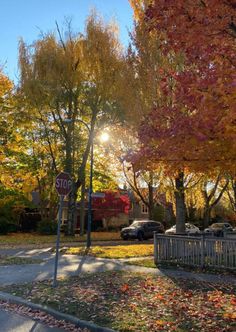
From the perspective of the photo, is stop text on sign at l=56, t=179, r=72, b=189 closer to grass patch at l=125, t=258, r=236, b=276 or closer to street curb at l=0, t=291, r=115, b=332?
street curb at l=0, t=291, r=115, b=332

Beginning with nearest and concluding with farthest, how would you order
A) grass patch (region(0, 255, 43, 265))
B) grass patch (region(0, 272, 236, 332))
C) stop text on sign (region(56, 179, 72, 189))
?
grass patch (region(0, 272, 236, 332)) → stop text on sign (region(56, 179, 72, 189)) → grass patch (region(0, 255, 43, 265))

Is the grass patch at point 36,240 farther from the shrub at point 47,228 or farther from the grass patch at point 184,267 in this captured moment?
the grass patch at point 184,267

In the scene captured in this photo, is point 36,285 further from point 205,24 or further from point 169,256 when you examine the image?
point 205,24

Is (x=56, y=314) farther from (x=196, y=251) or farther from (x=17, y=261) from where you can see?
(x=17, y=261)

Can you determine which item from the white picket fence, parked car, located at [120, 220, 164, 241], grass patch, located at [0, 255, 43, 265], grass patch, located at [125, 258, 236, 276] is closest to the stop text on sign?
grass patch, located at [125, 258, 236, 276]

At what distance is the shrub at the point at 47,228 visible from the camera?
3972cm

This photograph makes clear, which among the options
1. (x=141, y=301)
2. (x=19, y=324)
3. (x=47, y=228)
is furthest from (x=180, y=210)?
(x=47, y=228)

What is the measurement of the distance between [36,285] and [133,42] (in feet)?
42.2

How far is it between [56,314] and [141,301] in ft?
6.02

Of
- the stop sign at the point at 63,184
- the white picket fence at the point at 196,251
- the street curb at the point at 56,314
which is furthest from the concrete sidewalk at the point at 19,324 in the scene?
the white picket fence at the point at 196,251

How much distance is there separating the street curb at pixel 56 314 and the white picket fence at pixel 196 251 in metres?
6.67

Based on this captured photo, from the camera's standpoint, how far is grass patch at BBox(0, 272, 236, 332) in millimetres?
7066

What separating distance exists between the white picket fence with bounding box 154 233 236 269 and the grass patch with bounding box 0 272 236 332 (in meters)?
2.35

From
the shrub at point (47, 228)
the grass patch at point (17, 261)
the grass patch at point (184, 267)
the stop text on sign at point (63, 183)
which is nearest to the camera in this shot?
the stop text on sign at point (63, 183)
